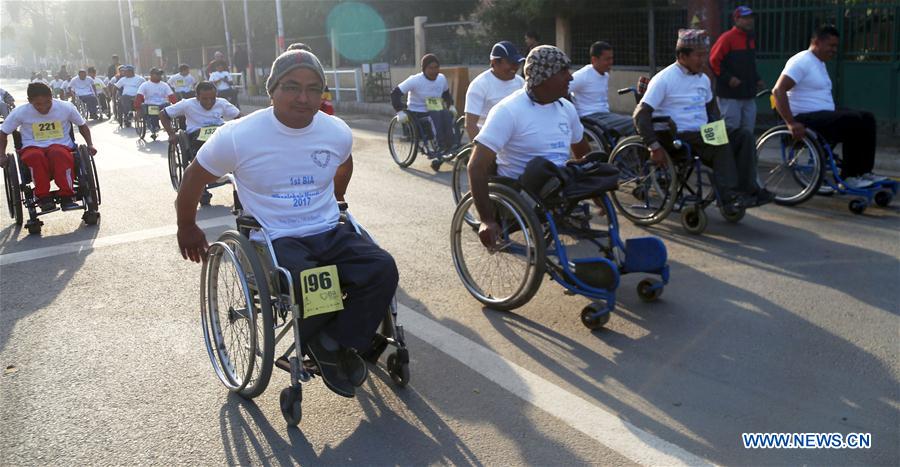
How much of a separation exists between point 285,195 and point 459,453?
149cm

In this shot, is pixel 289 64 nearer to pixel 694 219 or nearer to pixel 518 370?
pixel 518 370

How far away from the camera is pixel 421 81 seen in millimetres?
11688

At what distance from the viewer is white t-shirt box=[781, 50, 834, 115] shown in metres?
8.28

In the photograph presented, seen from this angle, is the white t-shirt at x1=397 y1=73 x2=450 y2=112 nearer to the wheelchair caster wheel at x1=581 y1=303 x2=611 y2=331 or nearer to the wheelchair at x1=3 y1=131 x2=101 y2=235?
the wheelchair at x1=3 y1=131 x2=101 y2=235

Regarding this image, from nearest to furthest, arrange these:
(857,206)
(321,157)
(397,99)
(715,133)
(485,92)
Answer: (321,157), (715,133), (857,206), (485,92), (397,99)

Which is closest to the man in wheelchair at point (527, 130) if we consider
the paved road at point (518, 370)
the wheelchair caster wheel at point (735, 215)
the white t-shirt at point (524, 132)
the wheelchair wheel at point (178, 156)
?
the white t-shirt at point (524, 132)

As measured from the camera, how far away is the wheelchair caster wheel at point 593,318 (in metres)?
5.13

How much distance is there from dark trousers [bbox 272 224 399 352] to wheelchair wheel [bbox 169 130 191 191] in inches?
273

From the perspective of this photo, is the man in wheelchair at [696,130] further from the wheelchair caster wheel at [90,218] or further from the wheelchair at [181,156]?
the wheelchair caster wheel at [90,218]

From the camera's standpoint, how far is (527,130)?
5629 mm

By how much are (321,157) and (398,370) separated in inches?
45.5

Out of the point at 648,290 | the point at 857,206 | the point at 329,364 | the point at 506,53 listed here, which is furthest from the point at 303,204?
the point at 857,206

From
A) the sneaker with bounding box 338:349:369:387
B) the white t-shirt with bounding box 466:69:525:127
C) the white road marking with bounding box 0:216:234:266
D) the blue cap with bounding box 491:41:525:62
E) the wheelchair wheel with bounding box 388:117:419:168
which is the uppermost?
the blue cap with bounding box 491:41:525:62

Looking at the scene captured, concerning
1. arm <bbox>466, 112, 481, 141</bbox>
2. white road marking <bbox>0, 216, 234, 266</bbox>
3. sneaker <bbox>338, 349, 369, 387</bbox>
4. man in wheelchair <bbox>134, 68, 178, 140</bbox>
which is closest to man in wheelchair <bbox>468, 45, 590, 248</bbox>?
sneaker <bbox>338, 349, 369, 387</bbox>
